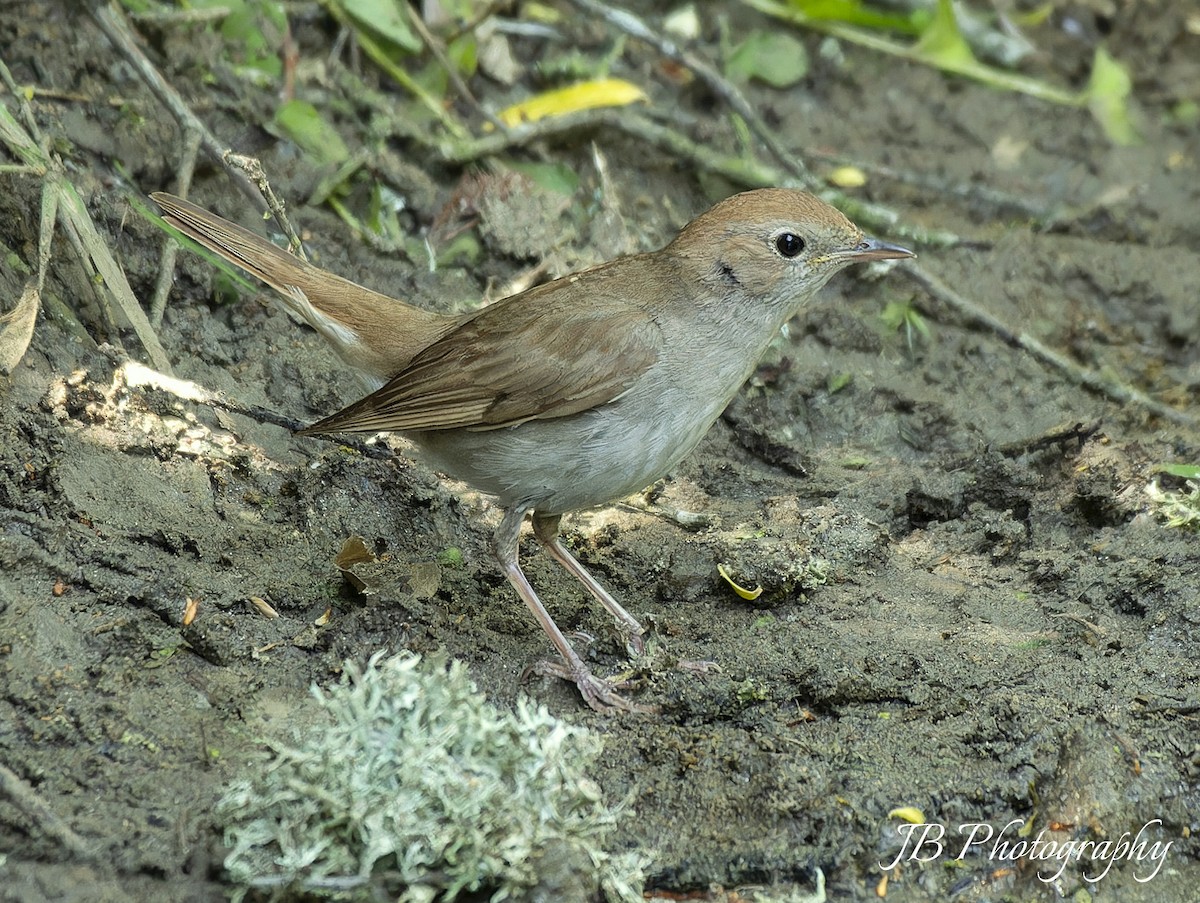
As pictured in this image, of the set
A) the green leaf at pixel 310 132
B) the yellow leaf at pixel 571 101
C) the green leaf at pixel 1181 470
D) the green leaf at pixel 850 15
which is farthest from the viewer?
the green leaf at pixel 850 15

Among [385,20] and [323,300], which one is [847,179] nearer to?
[385,20]

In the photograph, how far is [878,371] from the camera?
6711mm

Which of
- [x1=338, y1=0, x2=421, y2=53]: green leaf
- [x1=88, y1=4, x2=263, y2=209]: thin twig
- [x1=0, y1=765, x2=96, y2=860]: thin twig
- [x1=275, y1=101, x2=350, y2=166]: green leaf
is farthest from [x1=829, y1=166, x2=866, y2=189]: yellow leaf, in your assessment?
[x1=0, y1=765, x2=96, y2=860]: thin twig

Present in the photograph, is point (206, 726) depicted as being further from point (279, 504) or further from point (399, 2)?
point (399, 2)

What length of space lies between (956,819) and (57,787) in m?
Answer: 2.53

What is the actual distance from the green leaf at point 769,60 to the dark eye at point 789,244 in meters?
3.59

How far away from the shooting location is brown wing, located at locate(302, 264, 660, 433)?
4.79m

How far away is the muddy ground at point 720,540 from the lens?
370 cm

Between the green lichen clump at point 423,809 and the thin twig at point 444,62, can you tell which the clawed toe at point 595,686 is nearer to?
the green lichen clump at point 423,809

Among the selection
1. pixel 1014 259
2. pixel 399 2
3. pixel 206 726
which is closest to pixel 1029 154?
pixel 1014 259

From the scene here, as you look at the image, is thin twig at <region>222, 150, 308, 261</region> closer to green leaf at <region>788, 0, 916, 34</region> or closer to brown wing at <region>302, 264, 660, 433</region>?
brown wing at <region>302, 264, 660, 433</region>

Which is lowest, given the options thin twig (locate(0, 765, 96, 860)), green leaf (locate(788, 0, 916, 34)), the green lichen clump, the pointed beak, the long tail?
thin twig (locate(0, 765, 96, 860))

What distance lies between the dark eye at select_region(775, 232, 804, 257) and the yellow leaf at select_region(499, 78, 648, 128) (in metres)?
2.81

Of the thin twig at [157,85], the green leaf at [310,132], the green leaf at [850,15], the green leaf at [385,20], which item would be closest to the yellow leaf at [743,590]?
the thin twig at [157,85]
